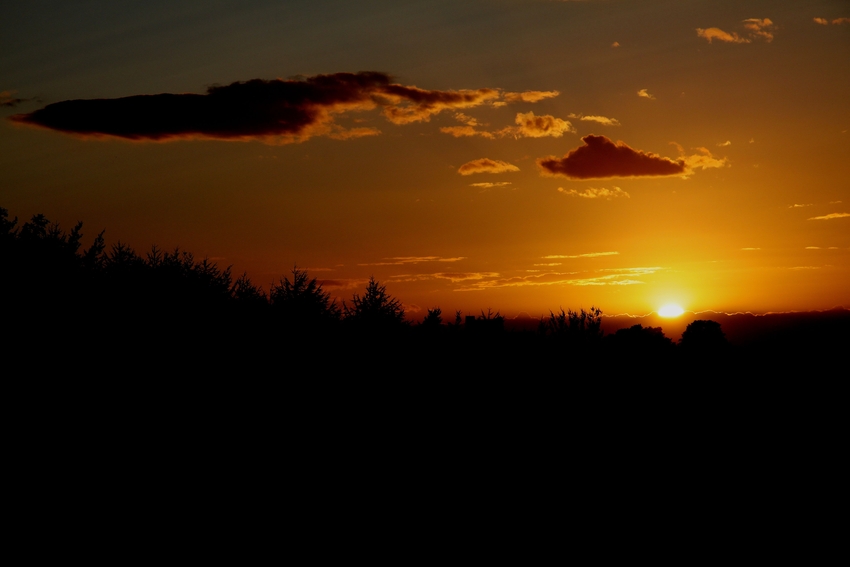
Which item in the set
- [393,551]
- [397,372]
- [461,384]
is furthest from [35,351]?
[393,551]

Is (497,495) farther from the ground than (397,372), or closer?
closer

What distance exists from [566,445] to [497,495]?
18.8 feet

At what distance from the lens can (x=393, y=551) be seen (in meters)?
16.8

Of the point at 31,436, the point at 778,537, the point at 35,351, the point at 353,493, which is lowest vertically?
the point at 778,537

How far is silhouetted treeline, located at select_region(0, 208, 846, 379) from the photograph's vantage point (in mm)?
31047

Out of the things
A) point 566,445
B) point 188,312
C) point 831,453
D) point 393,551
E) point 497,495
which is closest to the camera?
point 393,551

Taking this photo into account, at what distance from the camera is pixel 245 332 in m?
37.2

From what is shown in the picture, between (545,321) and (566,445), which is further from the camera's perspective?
(545,321)

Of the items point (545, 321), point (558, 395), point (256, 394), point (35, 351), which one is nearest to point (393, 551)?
point (256, 394)

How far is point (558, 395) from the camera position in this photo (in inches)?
1218

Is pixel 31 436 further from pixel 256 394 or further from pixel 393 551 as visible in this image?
pixel 393 551

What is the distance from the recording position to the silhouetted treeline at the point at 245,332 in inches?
1222

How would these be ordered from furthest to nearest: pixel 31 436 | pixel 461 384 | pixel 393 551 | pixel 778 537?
pixel 461 384 < pixel 31 436 < pixel 778 537 < pixel 393 551

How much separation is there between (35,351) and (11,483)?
10.2 m
